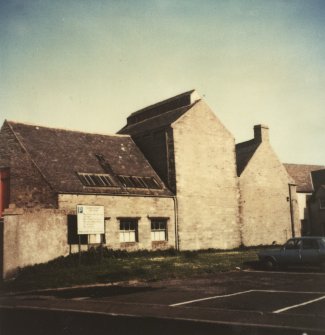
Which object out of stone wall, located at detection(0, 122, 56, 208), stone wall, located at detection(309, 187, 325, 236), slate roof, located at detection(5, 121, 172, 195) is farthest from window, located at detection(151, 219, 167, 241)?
stone wall, located at detection(309, 187, 325, 236)

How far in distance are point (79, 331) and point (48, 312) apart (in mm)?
2630

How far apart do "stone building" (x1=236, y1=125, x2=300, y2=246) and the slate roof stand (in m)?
8.25

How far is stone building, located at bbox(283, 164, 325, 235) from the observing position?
158ft

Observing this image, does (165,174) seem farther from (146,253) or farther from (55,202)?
(55,202)

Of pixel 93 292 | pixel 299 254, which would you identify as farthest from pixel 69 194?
pixel 299 254

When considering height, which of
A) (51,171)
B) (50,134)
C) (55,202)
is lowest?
(55,202)

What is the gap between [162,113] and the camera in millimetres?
34406

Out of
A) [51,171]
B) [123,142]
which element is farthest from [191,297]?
[123,142]

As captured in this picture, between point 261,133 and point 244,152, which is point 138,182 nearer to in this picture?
point 244,152

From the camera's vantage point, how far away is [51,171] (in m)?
23.6

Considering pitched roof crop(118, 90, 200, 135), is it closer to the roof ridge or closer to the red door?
the roof ridge

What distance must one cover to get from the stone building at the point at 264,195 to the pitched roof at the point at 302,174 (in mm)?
13536

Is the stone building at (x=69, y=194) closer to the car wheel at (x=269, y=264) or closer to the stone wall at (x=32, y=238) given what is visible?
the stone wall at (x=32, y=238)

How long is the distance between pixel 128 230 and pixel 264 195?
13929mm
